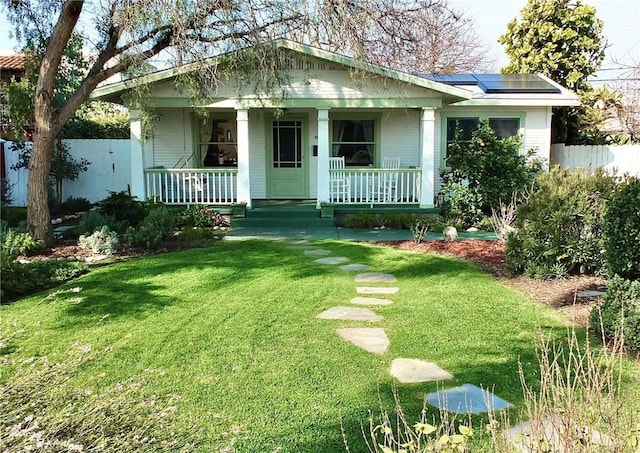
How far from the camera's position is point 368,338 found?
4.84m

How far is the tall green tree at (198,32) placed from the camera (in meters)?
8.01

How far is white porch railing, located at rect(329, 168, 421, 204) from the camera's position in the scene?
12.8 meters

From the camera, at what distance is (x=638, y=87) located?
1472 cm

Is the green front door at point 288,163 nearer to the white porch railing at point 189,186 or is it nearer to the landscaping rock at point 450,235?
the white porch railing at point 189,186

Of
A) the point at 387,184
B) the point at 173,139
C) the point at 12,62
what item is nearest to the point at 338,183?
the point at 387,184

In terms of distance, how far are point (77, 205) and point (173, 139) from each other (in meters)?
3.29

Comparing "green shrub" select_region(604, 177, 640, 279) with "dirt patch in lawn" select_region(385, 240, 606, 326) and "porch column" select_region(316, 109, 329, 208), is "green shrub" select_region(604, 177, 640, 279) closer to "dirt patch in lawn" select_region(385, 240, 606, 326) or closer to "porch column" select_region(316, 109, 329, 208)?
"dirt patch in lawn" select_region(385, 240, 606, 326)

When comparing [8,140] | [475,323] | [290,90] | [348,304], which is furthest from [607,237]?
[8,140]

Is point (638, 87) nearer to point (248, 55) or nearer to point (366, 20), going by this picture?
point (366, 20)

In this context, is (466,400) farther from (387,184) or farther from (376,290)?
(387,184)

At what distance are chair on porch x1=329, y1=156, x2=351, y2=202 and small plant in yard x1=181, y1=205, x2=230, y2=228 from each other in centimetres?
263

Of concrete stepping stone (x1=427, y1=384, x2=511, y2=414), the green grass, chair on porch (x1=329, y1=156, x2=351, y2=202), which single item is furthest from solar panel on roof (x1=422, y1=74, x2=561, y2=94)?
concrete stepping stone (x1=427, y1=384, x2=511, y2=414)

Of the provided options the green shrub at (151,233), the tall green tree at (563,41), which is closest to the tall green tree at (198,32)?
the green shrub at (151,233)

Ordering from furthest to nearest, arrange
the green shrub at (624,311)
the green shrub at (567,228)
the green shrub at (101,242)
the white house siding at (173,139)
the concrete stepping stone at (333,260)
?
the white house siding at (173,139)
the green shrub at (101,242)
the concrete stepping stone at (333,260)
the green shrub at (567,228)
the green shrub at (624,311)
